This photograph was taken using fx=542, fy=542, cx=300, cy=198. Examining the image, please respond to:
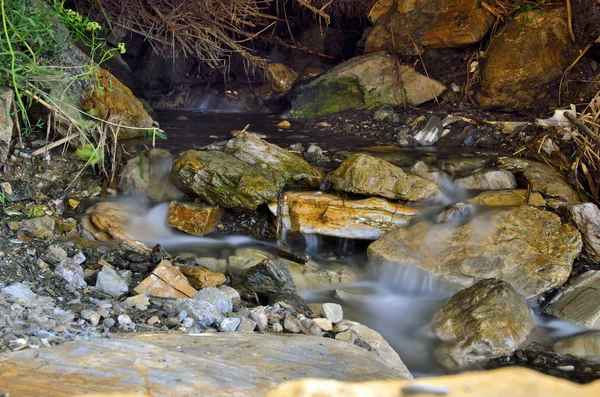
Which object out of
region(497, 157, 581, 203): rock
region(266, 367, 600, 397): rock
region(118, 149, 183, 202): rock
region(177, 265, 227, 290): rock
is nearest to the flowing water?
region(118, 149, 183, 202): rock

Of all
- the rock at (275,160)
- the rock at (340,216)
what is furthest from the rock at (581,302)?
the rock at (275,160)

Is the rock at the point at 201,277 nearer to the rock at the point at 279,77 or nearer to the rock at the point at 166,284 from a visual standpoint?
the rock at the point at 166,284

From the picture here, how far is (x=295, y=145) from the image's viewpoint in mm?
6094

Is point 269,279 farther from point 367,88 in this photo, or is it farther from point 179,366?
point 367,88

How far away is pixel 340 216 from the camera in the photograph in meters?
4.72

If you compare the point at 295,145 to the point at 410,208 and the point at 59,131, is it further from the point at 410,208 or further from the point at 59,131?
the point at 59,131

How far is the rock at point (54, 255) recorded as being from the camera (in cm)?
355

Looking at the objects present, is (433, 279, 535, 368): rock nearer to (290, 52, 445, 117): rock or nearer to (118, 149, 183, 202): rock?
(118, 149, 183, 202): rock

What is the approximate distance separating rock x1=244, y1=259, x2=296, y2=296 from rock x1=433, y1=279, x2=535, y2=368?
108 centimetres

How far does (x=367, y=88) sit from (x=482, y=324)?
4.99 meters

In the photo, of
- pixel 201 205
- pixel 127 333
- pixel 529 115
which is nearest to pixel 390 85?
pixel 529 115

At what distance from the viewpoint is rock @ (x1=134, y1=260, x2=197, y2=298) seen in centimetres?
341

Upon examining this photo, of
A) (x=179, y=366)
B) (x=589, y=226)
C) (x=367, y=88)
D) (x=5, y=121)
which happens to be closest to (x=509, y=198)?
(x=589, y=226)

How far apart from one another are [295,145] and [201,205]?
1610mm
